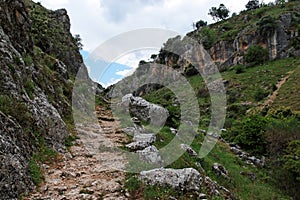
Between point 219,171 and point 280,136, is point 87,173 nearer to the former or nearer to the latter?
point 219,171

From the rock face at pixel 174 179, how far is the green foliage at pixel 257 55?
69.7 m

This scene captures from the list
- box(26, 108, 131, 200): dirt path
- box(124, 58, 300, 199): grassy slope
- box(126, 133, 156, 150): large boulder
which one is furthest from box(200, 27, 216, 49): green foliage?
box(26, 108, 131, 200): dirt path

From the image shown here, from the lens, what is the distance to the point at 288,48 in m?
70.8

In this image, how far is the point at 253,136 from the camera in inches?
800

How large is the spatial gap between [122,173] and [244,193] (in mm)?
5672

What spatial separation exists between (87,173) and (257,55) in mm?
71437

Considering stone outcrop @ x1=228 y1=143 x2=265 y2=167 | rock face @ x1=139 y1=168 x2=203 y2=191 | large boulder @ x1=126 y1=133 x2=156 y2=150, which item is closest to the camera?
rock face @ x1=139 y1=168 x2=203 y2=191

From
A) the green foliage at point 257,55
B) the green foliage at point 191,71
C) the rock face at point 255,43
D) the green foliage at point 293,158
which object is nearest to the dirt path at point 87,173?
the green foliage at point 293,158

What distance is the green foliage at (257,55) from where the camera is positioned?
72.0 metres

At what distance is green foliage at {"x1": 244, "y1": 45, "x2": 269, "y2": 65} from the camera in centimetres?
7200

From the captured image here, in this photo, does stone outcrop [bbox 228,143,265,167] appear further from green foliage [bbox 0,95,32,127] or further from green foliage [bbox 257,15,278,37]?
green foliage [bbox 257,15,278,37]

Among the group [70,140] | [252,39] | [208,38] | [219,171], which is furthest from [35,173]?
[208,38]

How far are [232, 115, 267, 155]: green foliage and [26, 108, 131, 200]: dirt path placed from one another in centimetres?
1092

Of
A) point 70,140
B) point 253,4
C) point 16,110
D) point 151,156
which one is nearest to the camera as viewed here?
point 16,110
